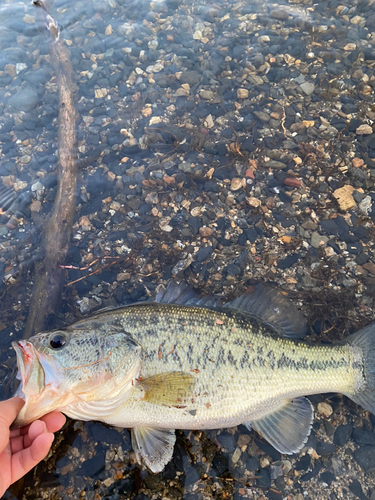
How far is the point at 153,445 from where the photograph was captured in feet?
9.89

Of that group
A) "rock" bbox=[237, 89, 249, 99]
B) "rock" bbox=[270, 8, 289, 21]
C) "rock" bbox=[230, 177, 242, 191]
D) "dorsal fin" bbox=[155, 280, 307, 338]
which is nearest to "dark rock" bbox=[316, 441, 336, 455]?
"dorsal fin" bbox=[155, 280, 307, 338]

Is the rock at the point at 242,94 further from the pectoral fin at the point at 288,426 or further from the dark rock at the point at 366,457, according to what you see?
the dark rock at the point at 366,457

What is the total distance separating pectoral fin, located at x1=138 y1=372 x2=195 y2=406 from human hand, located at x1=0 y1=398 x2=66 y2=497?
70cm

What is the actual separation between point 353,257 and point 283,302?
1168 millimetres

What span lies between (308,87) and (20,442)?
5.22m

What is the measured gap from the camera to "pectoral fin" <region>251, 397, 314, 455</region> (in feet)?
10.2

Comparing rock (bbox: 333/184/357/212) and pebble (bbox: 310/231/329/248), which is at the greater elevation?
rock (bbox: 333/184/357/212)

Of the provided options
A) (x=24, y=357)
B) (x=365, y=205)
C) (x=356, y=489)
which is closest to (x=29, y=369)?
(x=24, y=357)

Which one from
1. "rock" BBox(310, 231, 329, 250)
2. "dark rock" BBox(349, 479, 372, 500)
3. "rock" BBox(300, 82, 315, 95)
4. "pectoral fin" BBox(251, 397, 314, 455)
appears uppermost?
"rock" BBox(300, 82, 315, 95)

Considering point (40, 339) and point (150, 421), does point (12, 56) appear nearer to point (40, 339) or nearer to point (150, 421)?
point (40, 339)

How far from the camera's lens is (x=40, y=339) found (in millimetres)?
2688

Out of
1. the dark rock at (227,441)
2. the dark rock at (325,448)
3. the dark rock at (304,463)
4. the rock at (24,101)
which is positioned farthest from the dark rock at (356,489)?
the rock at (24,101)

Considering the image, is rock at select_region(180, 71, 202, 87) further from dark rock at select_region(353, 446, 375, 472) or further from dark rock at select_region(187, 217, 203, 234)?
dark rock at select_region(353, 446, 375, 472)

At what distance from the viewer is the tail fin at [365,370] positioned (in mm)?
3084
